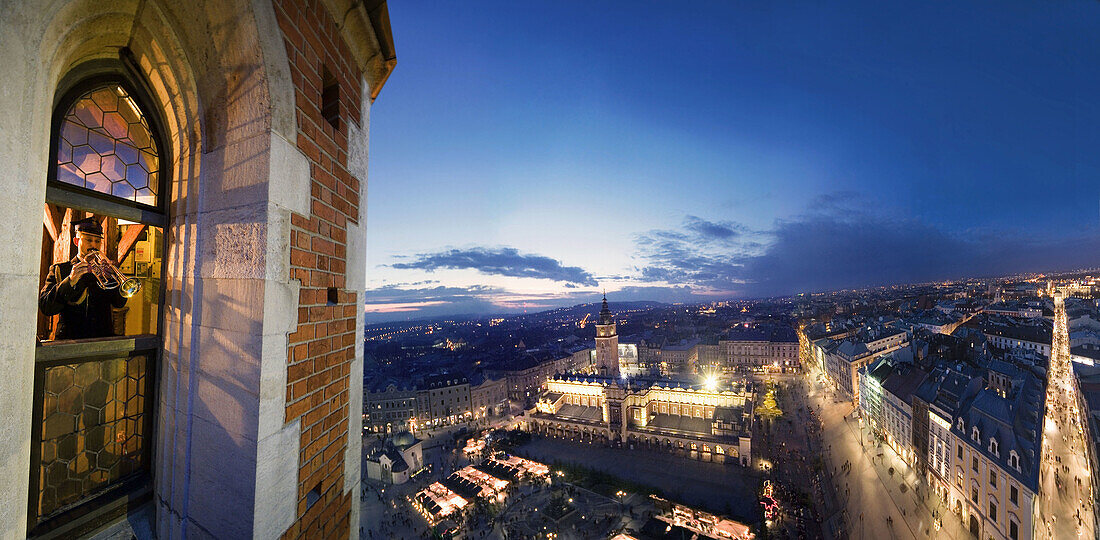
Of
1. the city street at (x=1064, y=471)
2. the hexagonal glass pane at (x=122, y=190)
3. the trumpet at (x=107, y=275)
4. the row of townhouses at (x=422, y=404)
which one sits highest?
the hexagonal glass pane at (x=122, y=190)

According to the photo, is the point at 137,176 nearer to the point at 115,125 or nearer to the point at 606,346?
the point at 115,125

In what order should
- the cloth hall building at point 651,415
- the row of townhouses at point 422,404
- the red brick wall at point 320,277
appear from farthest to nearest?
the row of townhouses at point 422,404 → the cloth hall building at point 651,415 → the red brick wall at point 320,277

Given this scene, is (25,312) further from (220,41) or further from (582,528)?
(582,528)

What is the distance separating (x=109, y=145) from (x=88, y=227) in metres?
0.52

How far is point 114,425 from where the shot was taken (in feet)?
7.73

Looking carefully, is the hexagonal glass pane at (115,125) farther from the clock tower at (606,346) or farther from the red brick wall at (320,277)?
the clock tower at (606,346)

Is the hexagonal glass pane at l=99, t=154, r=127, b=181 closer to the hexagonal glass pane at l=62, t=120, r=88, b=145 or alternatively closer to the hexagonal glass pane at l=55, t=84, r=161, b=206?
the hexagonal glass pane at l=55, t=84, r=161, b=206

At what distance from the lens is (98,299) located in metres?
2.29

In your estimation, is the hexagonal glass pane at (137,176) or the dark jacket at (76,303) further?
the hexagonal glass pane at (137,176)

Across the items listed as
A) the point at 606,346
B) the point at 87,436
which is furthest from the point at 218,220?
the point at 606,346

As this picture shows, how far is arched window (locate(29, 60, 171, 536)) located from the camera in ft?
6.63

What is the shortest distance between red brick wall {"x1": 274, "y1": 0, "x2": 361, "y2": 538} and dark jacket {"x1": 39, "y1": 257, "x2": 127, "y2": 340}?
100cm

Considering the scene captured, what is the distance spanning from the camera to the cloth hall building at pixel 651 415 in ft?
109

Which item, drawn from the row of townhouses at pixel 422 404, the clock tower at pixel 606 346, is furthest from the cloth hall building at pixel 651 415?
the row of townhouses at pixel 422 404
